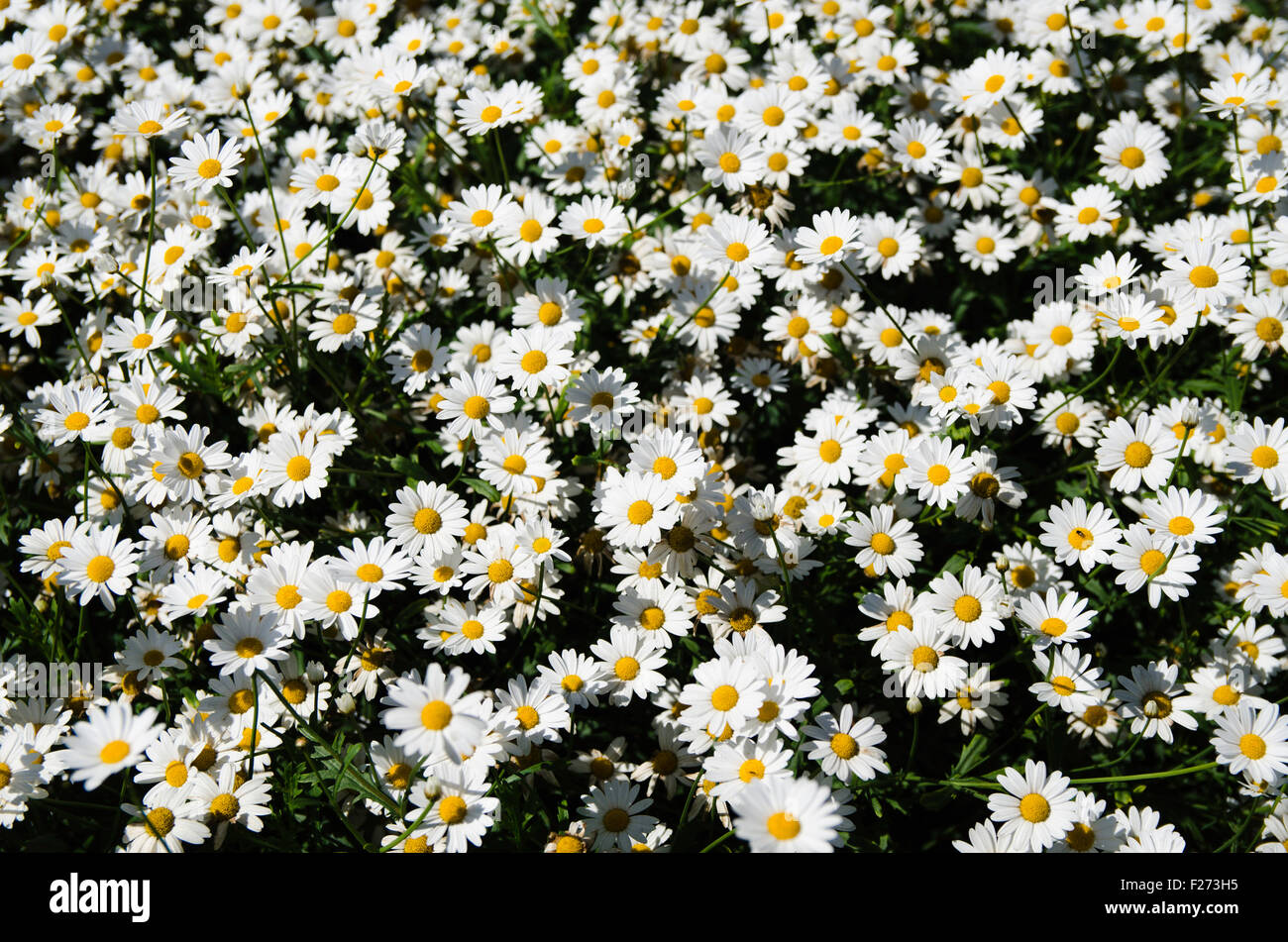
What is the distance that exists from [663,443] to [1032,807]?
1.73m

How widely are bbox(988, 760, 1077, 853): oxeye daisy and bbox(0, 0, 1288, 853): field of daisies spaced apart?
1 centimetres

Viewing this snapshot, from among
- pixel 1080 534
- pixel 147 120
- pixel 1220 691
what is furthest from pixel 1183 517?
pixel 147 120

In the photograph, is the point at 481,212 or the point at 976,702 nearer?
the point at 976,702

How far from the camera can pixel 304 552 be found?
127 inches

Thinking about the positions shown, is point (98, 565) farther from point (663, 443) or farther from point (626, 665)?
point (663, 443)

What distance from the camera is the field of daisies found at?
3.12 m

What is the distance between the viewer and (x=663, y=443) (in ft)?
11.0

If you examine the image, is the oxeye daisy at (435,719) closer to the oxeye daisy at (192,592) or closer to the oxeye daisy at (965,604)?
the oxeye daisy at (192,592)

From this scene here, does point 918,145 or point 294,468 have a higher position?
point 918,145

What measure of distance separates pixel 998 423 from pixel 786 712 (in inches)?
59.8

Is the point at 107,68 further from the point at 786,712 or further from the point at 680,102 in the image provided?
the point at 786,712

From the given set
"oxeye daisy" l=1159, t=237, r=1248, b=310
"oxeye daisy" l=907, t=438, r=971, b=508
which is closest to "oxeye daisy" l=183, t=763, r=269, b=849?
"oxeye daisy" l=907, t=438, r=971, b=508

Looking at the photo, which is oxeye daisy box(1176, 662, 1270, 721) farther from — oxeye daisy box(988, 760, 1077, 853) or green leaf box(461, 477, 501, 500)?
green leaf box(461, 477, 501, 500)
